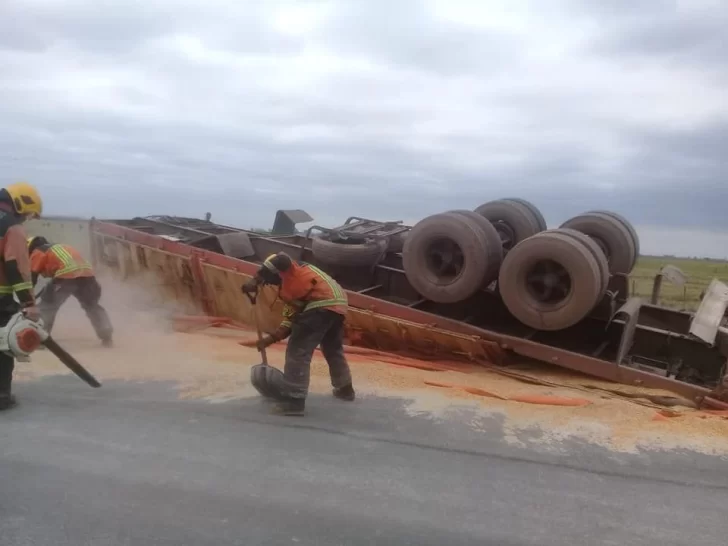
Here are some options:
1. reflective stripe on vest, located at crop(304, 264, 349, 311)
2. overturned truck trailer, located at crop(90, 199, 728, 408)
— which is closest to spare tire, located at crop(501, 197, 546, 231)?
overturned truck trailer, located at crop(90, 199, 728, 408)

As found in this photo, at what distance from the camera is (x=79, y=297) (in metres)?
7.41

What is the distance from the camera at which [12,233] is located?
194 inches

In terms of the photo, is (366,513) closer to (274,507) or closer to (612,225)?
(274,507)

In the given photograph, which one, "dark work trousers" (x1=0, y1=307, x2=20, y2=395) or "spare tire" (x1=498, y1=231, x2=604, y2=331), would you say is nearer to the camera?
"dark work trousers" (x1=0, y1=307, x2=20, y2=395)

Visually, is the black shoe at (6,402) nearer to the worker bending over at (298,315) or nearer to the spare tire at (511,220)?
the worker bending over at (298,315)

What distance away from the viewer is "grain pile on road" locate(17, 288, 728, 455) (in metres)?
4.84

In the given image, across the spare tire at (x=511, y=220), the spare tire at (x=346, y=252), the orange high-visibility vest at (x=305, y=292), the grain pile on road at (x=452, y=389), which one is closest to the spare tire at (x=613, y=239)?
the spare tire at (x=511, y=220)

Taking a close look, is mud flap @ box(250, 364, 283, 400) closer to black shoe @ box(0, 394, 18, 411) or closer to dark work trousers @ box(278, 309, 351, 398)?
dark work trousers @ box(278, 309, 351, 398)

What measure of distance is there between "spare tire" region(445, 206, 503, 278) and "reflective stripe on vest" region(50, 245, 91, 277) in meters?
4.14

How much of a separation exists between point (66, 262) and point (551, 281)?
5226 mm

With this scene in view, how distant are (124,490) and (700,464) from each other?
364 cm

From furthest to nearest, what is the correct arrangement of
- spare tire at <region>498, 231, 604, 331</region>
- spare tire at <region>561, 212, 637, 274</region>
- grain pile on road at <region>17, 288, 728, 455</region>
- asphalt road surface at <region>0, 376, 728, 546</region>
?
spare tire at <region>561, 212, 637, 274</region>, spare tire at <region>498, 231, 604, 331</region>, grain pile on road at <region>17, 288, 728, 455</region>, asphalt road surface at <region>0, 376, 728, 546</region>

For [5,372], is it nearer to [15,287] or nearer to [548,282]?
[15,287]

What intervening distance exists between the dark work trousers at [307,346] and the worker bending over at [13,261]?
1.95m
